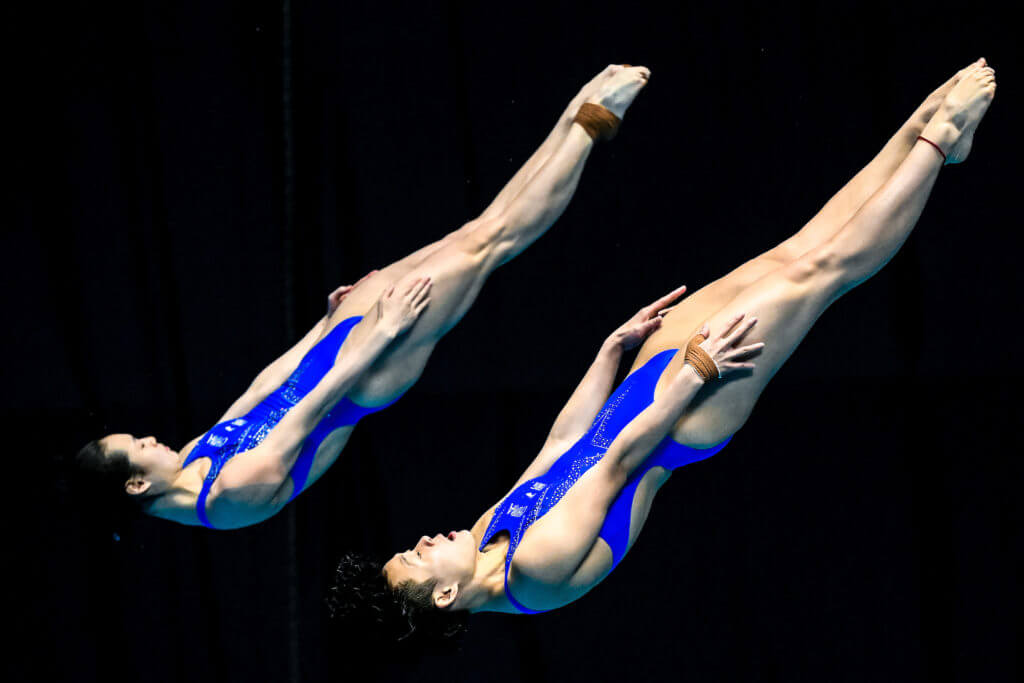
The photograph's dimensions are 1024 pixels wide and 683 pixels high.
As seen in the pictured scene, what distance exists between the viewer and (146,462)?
9.91ft

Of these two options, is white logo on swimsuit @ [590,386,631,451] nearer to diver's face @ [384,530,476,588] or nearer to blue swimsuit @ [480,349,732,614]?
blue swimsuit @ [480,349,732,614]

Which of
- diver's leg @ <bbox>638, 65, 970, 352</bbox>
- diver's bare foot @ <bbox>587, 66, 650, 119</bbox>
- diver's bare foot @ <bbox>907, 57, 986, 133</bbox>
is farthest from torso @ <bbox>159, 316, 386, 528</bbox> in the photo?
diver's bare foot @ <bbox>907, 57, 986, 133</bbox>

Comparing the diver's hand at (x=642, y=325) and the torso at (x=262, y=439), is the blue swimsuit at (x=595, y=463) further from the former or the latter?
the torso at (x=262, y=439)

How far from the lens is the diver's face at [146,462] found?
3.02 meters

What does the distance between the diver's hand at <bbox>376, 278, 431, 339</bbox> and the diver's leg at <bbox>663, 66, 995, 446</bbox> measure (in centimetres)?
84

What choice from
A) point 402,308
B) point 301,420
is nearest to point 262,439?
point 301,420

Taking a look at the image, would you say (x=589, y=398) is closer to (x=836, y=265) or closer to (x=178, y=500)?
(x=836, y=265)

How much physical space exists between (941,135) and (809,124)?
82 centimetres

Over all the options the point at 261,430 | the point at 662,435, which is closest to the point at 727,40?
the point at 662,435

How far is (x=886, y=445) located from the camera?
10.6ft

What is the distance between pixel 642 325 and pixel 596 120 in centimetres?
59

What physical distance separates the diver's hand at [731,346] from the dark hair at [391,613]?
0.74 meters

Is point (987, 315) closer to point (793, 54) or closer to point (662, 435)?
point (793, 54)

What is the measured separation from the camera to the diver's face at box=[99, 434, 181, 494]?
9.89 feet
